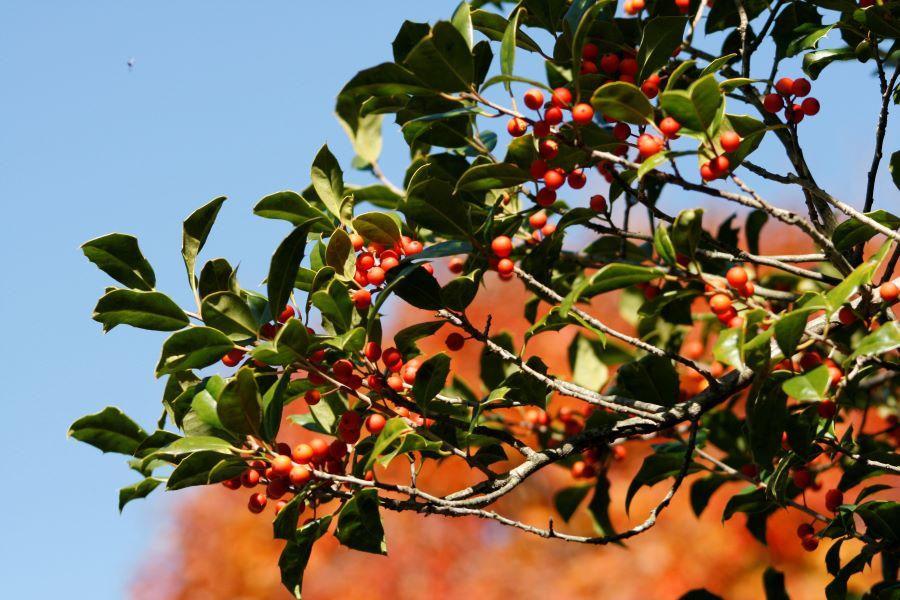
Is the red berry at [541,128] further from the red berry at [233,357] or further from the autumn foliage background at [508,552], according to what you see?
the autumn foliage background at [508,552]

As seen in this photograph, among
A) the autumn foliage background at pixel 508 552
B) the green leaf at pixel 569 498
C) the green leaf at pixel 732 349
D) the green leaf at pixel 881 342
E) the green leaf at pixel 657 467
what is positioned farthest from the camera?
the autumn foliage background at pixel 508 552

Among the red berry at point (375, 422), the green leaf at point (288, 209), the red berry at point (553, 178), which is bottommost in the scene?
the red berry at point (375, 422)

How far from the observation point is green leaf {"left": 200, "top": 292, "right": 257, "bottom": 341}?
1.51 metres

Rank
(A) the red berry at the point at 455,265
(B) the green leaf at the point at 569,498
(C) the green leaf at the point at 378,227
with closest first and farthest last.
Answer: (C) the green leaf at the point at 378,227 → (A) the red berry at the point at 455,265 → (B) the green leaf at the point at 569,498

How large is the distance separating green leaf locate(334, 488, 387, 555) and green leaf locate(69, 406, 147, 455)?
1.35 ft

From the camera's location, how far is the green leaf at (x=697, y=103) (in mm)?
1391

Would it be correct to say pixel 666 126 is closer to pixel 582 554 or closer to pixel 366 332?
pixel 366 332

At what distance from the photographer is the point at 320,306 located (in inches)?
60.3

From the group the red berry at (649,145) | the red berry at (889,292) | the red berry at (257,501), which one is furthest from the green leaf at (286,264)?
the red berry at (889,292)

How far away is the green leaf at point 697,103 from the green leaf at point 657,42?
26 centimetres

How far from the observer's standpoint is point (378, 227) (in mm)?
1688

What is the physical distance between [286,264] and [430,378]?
0.35 metres

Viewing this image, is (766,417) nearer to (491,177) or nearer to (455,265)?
(491,177)

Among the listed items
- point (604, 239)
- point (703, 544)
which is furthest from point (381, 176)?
point (703, 544)
